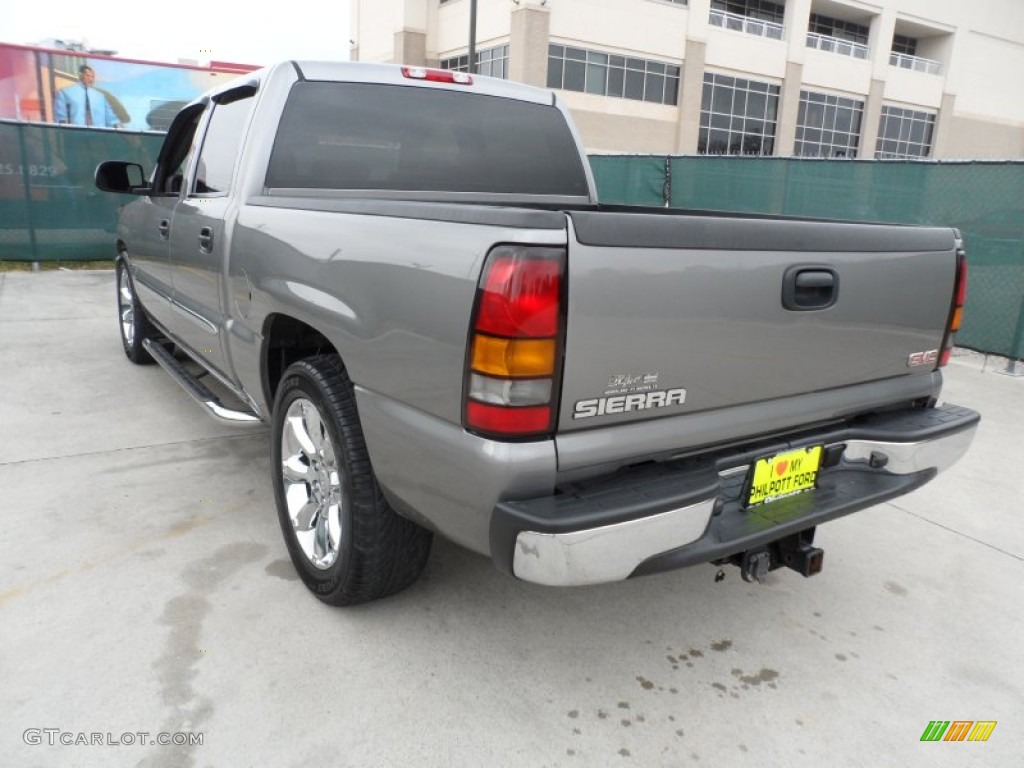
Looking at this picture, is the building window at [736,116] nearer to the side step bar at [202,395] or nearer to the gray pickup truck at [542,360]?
the side step bar at [202,395]

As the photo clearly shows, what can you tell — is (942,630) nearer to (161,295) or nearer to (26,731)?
(26,731)

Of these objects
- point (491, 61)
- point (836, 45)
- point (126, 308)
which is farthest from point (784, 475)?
point (836, 45)

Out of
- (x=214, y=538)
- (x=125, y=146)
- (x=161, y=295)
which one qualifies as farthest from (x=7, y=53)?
(x=214, y=538)

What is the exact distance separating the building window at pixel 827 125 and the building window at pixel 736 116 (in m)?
2.04

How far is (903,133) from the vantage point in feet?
150

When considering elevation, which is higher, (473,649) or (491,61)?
(491,61)

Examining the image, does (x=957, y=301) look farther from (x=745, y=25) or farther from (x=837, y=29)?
(x=837, y=29)

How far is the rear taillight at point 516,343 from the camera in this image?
72.1 inches

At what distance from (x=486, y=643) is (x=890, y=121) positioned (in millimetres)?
50203

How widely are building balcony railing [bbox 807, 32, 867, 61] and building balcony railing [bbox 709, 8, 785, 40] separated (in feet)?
7.35

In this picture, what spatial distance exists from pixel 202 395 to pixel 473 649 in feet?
6.73

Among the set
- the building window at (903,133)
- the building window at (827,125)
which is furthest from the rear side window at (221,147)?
the building window at (903,133)

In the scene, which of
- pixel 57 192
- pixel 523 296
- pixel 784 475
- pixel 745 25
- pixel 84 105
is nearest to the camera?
pixel 523 296

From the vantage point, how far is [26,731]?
6.92ft
